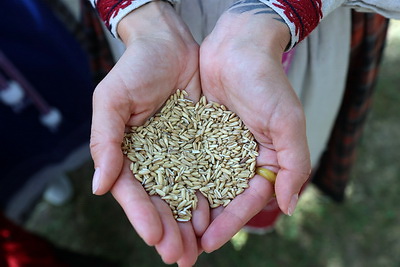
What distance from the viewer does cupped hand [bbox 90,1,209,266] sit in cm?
95

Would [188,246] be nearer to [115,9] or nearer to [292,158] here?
[292,158]

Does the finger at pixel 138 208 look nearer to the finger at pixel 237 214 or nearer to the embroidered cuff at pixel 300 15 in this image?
the finger at pixel 237 214

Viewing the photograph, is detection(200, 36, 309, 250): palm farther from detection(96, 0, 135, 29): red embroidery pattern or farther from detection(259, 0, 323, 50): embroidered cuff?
detection(96, 0, 135, 29): red embroidery pattern

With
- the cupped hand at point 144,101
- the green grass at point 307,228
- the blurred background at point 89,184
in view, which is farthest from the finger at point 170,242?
the green grass at point 307,228

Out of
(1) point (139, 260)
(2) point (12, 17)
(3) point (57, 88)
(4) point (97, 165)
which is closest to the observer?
(4) point (97, 165)

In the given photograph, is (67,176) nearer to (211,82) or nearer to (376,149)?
(211,82)

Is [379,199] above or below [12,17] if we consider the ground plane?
below

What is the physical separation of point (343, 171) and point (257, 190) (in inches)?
29.7

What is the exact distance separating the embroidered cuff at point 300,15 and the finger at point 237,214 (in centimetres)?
36

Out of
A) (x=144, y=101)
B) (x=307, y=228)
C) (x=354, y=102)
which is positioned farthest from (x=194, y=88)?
(x=307, y=228)

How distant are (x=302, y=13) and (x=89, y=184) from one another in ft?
5.36

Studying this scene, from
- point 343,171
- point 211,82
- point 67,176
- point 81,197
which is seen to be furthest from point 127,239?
point 211,82

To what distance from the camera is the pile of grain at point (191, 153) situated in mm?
1093

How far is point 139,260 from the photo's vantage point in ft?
6.87
